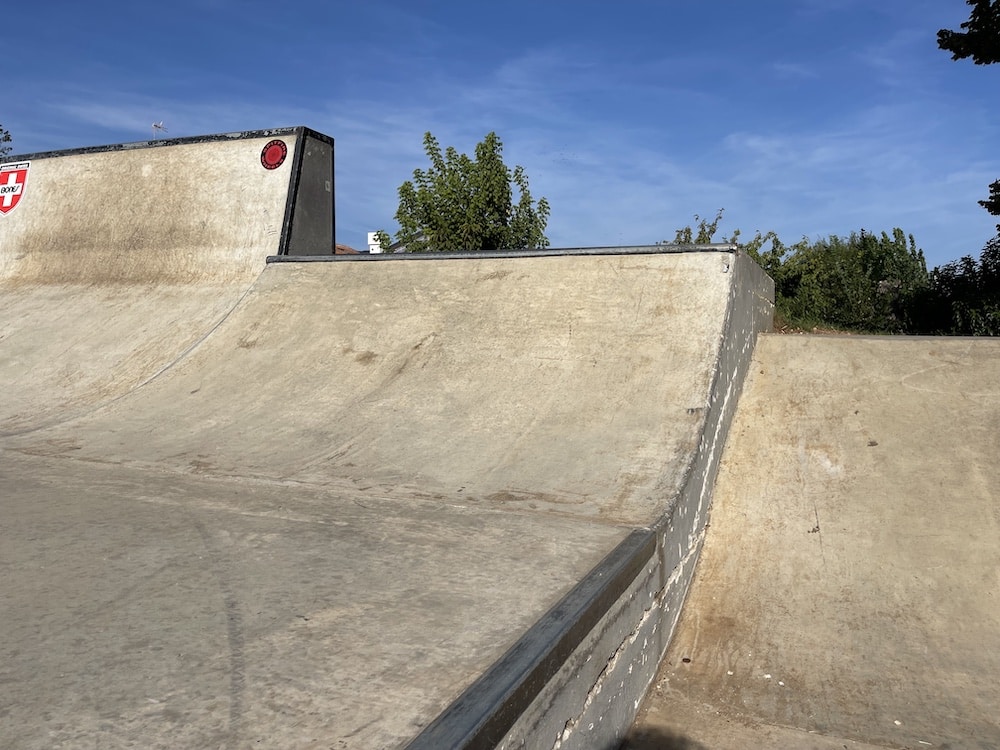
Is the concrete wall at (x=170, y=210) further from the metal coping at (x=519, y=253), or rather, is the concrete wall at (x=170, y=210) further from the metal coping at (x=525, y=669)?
the metal coping at (x=525, y=669)

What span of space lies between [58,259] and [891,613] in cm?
775

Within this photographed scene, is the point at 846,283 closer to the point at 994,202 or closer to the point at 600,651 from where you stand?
the point at 994,202

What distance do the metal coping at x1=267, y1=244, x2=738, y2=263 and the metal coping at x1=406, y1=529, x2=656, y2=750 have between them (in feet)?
9.50

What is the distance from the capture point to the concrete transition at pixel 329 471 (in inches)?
64.6

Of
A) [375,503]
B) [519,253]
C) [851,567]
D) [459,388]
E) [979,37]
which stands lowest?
[851,567]

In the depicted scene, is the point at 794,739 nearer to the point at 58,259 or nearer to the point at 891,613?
the point at 891,613

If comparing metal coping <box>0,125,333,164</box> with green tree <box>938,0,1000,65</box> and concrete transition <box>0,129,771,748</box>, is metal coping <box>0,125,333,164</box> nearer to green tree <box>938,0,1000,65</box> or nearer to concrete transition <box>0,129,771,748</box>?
concrete transition <box>0,129,771,748</box>

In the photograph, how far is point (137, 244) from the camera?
729 cm

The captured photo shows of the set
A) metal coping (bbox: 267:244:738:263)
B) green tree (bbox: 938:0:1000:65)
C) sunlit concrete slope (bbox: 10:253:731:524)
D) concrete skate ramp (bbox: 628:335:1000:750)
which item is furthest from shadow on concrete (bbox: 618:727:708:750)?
green tree (bbox: 938:0:1000:65)

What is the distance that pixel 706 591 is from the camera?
3.46m

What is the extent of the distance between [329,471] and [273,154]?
4.56m

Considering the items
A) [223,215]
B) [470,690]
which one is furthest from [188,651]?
[223,215]

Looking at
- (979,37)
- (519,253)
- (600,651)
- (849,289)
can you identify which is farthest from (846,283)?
(600,651)

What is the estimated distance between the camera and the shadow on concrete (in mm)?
2559
